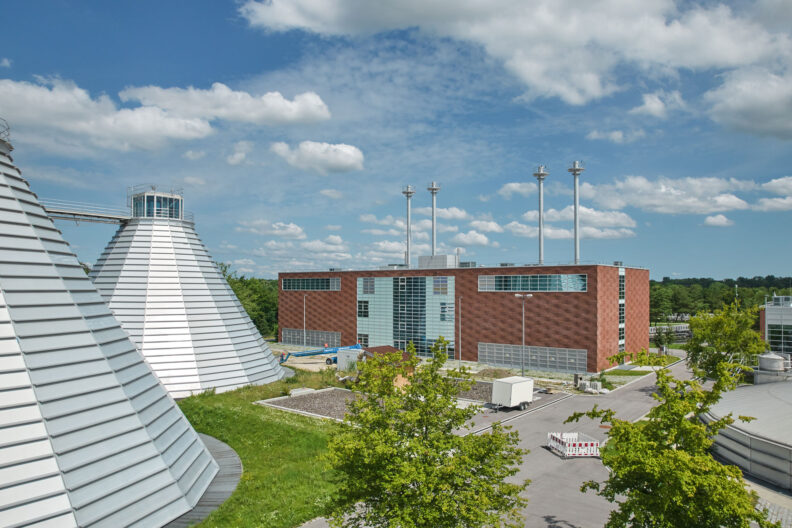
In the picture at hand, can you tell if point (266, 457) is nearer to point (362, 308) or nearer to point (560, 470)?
point (560, 470)

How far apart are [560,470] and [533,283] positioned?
32.4 metres

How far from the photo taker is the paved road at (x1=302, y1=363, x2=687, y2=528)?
62.1ft

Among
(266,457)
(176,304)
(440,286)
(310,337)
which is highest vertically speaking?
(440,286)

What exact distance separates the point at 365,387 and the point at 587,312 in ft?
141

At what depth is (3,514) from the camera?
43.1 ft

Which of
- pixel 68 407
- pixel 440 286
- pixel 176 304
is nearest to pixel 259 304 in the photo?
pixel 440 286

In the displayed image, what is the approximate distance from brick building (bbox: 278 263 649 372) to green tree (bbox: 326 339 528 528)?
41555 mm

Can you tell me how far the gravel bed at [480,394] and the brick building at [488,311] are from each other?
11.0 metres

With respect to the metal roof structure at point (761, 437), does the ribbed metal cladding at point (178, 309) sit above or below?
above

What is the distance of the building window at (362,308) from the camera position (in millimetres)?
69438

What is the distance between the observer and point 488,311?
58094mm

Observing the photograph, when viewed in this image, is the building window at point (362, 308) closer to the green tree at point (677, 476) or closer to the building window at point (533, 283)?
the building window at point (533, 283)

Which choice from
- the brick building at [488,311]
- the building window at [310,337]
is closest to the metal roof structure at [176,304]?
the brick building at [488,311]

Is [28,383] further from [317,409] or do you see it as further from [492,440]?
[317,409]
